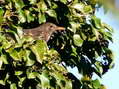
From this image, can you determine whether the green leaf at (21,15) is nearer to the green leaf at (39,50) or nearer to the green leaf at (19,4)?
the green leaf at (19,4)

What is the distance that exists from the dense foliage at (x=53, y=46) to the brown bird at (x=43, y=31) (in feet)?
0.20

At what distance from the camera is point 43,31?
9.27ft

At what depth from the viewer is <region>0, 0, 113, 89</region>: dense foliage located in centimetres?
244

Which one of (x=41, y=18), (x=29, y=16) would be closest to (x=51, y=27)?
(x=41, y=18)

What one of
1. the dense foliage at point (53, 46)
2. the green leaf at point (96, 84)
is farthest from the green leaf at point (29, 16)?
the green leaf at point (96, 84)

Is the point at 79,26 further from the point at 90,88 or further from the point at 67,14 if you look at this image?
the point at 90,88

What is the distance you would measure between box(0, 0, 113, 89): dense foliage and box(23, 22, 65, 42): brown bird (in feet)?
0.20

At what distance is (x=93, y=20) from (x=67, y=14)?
0.27 m

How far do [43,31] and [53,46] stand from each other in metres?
0.46

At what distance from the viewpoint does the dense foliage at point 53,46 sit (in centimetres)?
244

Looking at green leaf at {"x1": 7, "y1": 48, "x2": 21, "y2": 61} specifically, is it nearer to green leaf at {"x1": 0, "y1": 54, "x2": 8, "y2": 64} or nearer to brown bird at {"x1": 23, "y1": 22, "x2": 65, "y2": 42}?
green leaf at {"x1": 0, "y1": 54, "x2": 8, "y2": 64}

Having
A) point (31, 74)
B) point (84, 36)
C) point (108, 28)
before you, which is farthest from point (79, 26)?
point (31, 74)

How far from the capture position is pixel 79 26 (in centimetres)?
307

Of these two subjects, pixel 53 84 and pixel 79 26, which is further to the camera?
pixel 79 26
